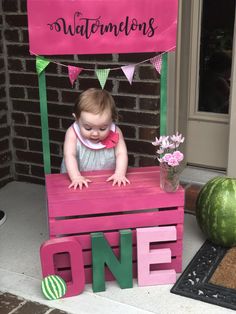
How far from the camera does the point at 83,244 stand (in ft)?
7.71

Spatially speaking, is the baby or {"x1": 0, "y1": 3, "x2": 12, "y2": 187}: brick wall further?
{"x1": 0, "y1": 3, "x2": 12, "y2": 187}: brick wall

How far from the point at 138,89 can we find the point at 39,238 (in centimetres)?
111

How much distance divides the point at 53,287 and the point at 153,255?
0.49 m

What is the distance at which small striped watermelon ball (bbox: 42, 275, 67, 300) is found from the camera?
2.28m

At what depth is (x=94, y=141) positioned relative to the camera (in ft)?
8.38

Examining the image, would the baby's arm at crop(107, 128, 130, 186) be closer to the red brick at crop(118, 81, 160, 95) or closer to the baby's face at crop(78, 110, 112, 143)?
the baby's face at crop(78, 110, 112, 143)

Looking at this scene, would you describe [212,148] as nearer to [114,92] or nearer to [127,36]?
[114,92]

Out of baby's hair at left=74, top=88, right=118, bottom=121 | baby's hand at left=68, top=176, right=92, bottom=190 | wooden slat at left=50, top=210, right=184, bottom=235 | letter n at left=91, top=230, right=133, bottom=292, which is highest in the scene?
baby's hair at left=74, top=88, right=118, bottom=121

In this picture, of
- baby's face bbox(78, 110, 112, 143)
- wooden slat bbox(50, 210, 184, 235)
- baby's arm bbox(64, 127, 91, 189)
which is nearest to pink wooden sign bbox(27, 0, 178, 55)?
baby's face bbox(78, 110, 112, 143)

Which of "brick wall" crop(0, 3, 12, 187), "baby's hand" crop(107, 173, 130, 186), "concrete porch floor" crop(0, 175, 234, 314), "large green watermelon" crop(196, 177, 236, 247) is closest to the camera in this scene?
"concrete porch floor" crop(0, 175, 234, 314)

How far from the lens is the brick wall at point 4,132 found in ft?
11.2

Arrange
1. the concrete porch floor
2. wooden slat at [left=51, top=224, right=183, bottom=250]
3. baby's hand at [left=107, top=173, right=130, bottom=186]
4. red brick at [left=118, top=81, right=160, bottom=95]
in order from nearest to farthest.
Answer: the concrete porch floor, wooden slat at [left=51, top=224, right=183, bottom=250], baby's hand at [left=107, top=173, right=130, bottom=186], red brick at [left=118, top=81, right=160, bottom=95]

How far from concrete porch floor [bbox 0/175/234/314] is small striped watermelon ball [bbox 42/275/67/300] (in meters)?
0.03

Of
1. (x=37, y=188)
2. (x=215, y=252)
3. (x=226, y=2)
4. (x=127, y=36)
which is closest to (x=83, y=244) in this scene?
(x=215, y=252)
